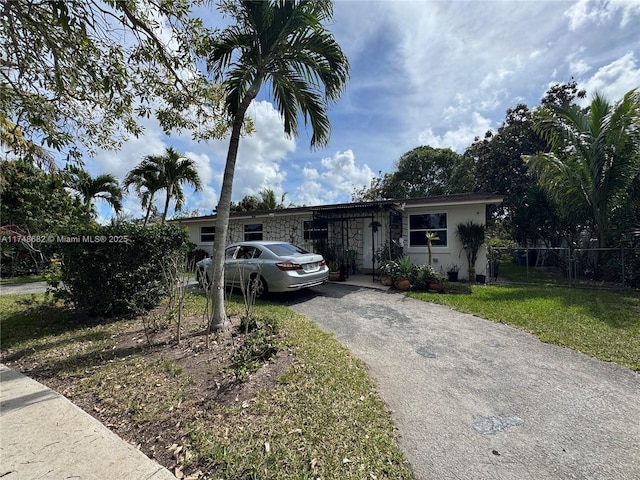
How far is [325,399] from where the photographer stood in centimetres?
282

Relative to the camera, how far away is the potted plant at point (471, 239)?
394 inches

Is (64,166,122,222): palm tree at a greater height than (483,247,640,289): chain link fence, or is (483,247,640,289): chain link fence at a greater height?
(64,166,122,222): palm tree

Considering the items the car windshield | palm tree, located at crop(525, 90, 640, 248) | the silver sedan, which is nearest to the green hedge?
the silver sedan

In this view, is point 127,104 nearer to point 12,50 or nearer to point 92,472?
point 12,50

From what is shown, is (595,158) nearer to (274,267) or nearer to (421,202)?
(421,202)

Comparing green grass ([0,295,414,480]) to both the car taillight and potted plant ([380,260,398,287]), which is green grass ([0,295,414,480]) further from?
potted plant ([380,260,398,287])

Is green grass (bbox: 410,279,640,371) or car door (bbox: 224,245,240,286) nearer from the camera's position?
green grass (bbox: 410,279,640,371)

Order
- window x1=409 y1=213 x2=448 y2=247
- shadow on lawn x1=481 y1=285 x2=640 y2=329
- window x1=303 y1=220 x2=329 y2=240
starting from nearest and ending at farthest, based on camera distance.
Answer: shadow on lawn x1=481 y1=285 x2=640 y2=329
window x1=409 y1=213 x2=448 y2=247
window x1=303 y1=220 x2=329 y2=240

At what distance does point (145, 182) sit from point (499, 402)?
52.4 feet

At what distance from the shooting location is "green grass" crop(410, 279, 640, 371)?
429cm

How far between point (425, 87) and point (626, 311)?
23.8ft

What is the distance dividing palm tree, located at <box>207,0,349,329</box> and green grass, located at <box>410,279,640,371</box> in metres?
5.48

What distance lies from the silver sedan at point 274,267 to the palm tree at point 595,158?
9095 millimetres

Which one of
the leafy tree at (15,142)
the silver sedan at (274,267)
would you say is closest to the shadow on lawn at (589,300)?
the silver sedan at (274,267)
